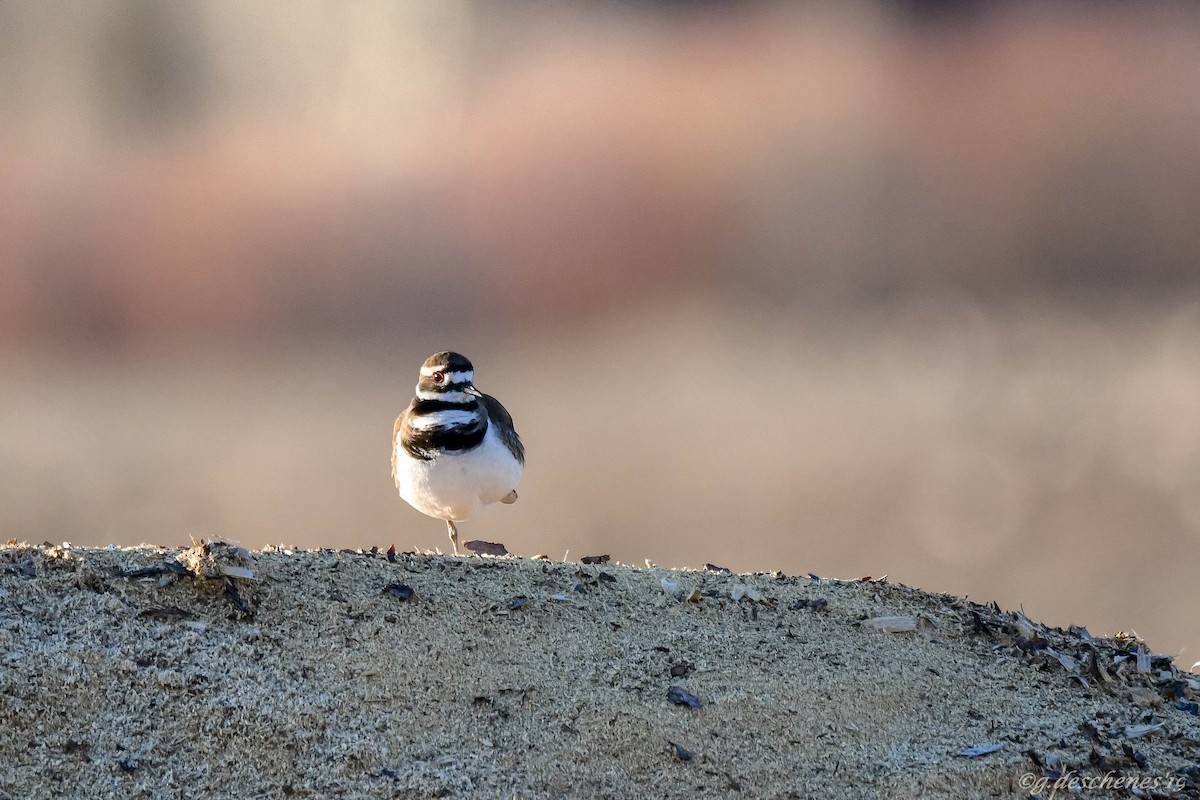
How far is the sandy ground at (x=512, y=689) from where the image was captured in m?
2.91

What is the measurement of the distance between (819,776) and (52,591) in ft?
6.55

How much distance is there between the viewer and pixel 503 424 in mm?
5246

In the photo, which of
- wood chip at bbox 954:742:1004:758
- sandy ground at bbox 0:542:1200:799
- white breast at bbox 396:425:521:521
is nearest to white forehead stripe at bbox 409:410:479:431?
white breast at bbox 396:425:521:521

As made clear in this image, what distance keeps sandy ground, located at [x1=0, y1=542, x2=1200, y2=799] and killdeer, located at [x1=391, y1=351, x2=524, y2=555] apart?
2.96ft

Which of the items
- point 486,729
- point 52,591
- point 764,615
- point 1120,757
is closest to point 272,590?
point 52,591

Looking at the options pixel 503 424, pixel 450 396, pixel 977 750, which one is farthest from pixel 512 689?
pixel 503 424

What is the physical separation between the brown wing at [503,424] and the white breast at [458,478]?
63mm

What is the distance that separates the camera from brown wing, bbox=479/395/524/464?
5.14 metres

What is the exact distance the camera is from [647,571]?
4.15m

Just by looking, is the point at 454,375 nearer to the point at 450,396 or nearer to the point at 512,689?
the point at 450,396

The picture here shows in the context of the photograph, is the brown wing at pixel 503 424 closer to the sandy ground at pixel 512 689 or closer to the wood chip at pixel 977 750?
the sandy ground at pixel 512 689

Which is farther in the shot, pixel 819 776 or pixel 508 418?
pixel 508 418

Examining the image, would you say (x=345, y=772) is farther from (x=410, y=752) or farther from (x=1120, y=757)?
(x=1120, y=757)

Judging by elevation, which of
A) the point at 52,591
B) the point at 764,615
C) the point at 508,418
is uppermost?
the point at 508,418
